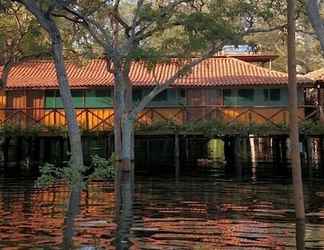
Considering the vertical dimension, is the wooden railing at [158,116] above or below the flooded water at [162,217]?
above

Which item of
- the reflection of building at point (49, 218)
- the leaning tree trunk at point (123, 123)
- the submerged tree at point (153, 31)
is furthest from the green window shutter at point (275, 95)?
the reflection of building at point (49, 218)

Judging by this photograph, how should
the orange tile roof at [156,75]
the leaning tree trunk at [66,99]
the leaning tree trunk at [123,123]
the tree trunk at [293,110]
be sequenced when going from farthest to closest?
the orange tile roof at [156,75]
the leaning tree trunk at [123,123]
the leaning tree trunk at [66,99]
the tree trunk at [293,110]

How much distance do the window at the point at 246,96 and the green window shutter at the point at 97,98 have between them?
6865 millimetres

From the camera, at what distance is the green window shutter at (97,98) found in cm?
3388

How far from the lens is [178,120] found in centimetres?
3284

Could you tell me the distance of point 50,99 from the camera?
34469mm

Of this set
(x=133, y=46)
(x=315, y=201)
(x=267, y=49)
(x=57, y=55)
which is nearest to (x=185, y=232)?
(x=315, y=201)

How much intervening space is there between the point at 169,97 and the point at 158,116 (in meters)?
1.63

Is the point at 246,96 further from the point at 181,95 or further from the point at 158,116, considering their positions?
the point at 158,116

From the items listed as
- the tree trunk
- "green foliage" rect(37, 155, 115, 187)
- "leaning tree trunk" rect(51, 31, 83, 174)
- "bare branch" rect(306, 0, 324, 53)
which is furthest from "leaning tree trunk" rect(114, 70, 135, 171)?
the tree trunk

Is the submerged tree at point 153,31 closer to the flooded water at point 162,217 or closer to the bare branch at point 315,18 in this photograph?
the flooded water at point 162,217

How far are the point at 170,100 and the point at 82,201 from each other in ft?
55.8

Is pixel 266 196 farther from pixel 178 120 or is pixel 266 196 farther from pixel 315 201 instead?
pixel 178 120

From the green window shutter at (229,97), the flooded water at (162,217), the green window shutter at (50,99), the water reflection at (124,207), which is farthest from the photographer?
the green window shutter at (50,99)
